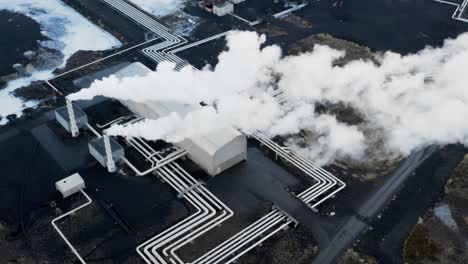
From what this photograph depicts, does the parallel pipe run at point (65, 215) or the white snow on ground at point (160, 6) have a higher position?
the white snow on ground at point (160, 6)

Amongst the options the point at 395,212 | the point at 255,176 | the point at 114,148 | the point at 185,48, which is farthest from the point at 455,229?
the point at 185,48

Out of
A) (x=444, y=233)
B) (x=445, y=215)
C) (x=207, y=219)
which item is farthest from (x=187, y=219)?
(x=445, y=215)

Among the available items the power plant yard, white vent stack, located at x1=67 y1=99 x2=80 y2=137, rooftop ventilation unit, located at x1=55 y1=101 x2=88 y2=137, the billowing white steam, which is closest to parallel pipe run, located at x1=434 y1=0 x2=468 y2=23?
the power plant yard

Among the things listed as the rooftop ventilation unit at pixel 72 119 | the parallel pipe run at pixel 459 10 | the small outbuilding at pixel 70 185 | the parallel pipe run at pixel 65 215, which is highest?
the parallel pipe run at pixel 459 10

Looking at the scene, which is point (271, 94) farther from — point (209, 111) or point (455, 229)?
point (455, 229)

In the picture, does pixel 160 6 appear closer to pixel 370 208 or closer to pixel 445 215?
pixel 370 208

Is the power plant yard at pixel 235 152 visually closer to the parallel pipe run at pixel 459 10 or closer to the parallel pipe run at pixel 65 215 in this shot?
the parallel pipe run at pixel 65 215

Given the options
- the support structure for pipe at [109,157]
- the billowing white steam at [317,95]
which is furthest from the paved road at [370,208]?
the support structure for pipe at [109,157]
